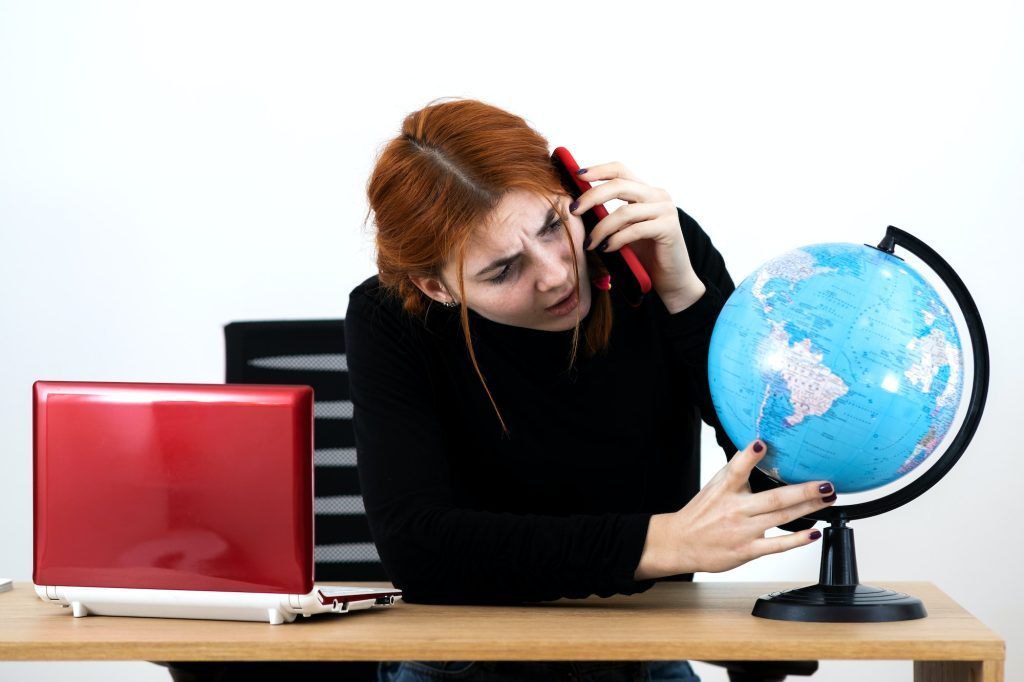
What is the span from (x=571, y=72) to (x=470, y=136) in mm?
1346

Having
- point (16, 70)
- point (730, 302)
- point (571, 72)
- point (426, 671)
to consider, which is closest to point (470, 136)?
point (730, 302)

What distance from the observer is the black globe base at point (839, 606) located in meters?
1.40

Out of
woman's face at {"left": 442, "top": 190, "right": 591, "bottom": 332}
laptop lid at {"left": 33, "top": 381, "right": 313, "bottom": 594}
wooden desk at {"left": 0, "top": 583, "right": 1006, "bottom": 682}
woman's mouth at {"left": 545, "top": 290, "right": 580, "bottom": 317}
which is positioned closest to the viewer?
wooden desk at {"left": 0, "top": 583, "right": 1006, "bottom": 682}

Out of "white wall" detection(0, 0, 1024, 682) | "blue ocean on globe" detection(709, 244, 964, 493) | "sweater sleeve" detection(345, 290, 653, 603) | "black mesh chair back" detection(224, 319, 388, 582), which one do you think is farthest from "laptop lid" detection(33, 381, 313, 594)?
"white wall" detection(0, 0, 1024, 682)

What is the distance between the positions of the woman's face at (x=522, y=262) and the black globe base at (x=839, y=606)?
1.67 feet

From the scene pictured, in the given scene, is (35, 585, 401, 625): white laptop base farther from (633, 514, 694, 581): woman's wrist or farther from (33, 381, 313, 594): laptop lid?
(633, 514, 694, 581): woman's wrist

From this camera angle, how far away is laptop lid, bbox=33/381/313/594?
4.57 feet

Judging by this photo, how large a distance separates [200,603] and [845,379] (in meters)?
0.84

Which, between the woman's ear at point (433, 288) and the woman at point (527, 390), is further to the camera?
the woman's ear at point (433, 288)

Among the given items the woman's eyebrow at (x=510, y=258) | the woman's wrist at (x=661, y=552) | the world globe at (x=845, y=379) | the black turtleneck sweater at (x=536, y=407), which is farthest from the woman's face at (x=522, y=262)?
the woman's wrist at (x=661, y=552)

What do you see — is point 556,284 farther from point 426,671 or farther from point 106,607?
point 106,607

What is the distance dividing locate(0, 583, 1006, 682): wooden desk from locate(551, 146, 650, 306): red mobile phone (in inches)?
18.2

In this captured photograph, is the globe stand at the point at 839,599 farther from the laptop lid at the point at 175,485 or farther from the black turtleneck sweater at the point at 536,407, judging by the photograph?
the laptop lid at the point at 175,485

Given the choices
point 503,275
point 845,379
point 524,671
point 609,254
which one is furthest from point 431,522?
point 845,379
